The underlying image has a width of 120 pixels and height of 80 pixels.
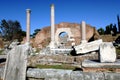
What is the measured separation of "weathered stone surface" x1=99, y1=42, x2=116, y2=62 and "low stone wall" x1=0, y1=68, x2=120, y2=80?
1089 mm

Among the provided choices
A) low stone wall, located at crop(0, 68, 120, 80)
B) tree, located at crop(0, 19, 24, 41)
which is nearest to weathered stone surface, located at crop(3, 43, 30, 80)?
low stone wall, located at crop(0, 68, 120, 80)

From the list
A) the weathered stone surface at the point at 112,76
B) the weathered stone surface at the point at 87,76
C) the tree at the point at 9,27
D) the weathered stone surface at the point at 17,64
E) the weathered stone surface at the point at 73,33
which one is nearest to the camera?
the weathered stone surface at the point at 112,76

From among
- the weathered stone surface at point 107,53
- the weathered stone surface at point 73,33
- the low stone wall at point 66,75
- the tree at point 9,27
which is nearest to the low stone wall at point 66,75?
the low stone wall at point 66,75

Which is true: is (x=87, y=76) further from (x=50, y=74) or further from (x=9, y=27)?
(x=9, y=27)

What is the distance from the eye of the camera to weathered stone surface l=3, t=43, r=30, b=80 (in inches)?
131

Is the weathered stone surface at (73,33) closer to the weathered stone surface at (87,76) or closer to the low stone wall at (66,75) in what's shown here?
the low stone wall at (66,75)

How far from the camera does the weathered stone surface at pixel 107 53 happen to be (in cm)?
401

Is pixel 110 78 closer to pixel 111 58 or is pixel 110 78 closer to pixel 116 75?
pixel 116 75

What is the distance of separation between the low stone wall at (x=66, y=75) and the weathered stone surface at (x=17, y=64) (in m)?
0.17

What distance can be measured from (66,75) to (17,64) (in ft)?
3.54

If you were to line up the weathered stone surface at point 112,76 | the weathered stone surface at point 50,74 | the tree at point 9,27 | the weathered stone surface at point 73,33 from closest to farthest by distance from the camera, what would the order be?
the weathered stone surface at point 112,76 < the weathered stone surface at point 50,74 < the weathered stone surface at point 73,33 < the tree at point 9,27

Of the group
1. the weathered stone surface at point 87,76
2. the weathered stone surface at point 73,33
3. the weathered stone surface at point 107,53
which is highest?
the weathered stone surface at point 73,33

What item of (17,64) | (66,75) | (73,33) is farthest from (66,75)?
(73,33)

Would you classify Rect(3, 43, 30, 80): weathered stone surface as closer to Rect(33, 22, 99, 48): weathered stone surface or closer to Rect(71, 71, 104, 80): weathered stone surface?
Rect(71, 71, 104, 80): weathered stone surface
